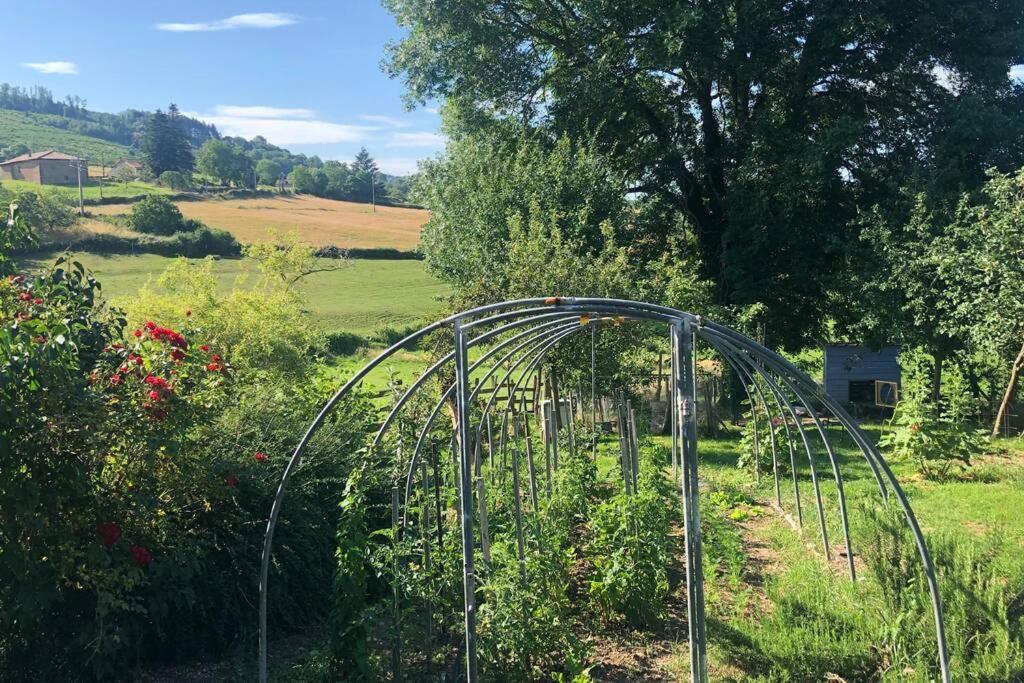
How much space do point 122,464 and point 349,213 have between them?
54.4m

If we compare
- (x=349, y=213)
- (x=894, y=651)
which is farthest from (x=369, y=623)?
(x=349, y=213)

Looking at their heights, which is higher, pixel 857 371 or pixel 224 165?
pixel 224 165

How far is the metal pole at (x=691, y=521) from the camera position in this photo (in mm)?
3154

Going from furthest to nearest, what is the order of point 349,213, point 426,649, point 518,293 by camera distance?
point 349,213, point 518,293, point 426,649

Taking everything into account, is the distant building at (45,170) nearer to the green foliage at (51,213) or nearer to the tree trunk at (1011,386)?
the green foliage at (51,213)

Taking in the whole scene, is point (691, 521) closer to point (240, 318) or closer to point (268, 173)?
point (240, 318)

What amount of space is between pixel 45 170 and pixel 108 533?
76327mm

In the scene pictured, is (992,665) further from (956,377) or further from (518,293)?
(956,377)

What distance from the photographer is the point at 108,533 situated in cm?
377

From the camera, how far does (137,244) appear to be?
35.9 meters

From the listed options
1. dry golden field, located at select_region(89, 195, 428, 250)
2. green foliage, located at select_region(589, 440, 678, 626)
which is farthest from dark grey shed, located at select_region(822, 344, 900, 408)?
dry golden field, located at select_region(89, 195, 428, 250)

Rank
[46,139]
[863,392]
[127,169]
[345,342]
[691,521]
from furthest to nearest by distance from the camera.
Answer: [46,139] < [127,169] < [345,342] < [863,392] < [691,521]

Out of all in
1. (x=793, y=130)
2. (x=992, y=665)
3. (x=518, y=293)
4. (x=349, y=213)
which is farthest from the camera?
(x=349, y=213)

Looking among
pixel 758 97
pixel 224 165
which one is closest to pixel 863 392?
pixel 758 97
